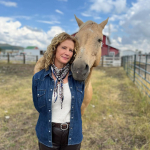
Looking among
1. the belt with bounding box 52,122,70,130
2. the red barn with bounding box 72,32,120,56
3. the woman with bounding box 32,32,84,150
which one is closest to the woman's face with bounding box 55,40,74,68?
the woman with bounding box 32,32,84,150

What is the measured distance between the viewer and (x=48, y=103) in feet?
4.79

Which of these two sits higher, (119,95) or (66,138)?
(66,138)

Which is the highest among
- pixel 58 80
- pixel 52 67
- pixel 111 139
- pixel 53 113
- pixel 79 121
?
pixel 52 67

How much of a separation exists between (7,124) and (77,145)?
271cm

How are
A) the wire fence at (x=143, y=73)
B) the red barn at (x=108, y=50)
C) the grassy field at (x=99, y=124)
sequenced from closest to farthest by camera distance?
the grassy field at (x=99, y=124), the wire fence at (x=143, y=73), the red barn at (x=108, y=50)

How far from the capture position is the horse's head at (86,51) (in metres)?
1.53

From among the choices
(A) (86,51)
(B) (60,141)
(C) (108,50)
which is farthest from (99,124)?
(C) (108,50)

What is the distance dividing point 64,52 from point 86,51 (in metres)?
0.41

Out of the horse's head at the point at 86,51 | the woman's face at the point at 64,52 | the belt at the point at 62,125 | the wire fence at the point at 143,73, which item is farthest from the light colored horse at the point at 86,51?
the wire fence at the point at 143,73

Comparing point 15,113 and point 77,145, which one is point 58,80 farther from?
point 15,113

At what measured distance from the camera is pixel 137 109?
14.6 ft

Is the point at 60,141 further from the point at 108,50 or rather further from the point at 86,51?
the point at 108,50

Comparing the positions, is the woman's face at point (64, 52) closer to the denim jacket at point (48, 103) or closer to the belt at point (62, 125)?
the denim jacket at point (48, 103)

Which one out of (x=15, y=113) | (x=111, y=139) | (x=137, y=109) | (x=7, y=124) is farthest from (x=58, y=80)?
(x=137, y=109)
